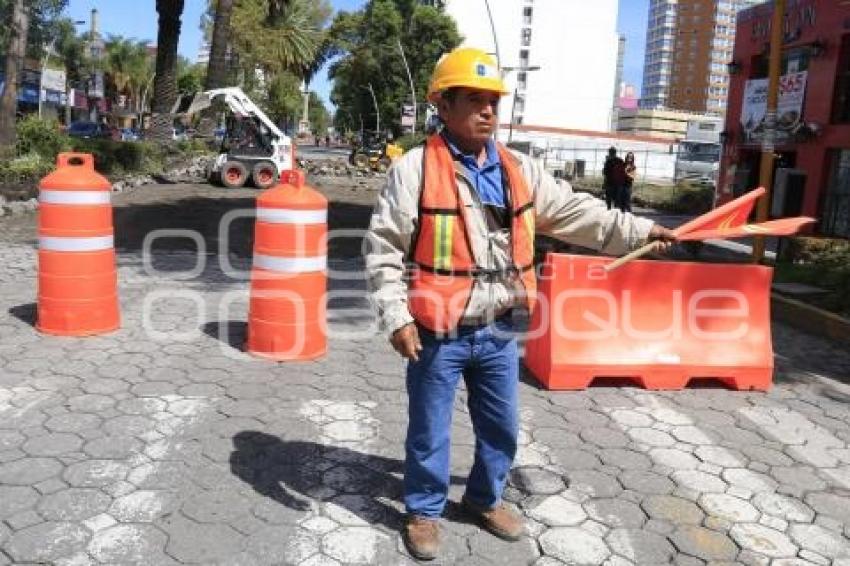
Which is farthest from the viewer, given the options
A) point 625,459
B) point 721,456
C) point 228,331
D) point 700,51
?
point 700,51

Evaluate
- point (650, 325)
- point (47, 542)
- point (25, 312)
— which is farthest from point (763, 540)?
point (25, 312)

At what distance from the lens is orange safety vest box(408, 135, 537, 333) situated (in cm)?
318

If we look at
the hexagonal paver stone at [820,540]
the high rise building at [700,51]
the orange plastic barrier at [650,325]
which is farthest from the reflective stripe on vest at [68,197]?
the high rise building at [700,51]

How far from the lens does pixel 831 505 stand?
13.5 feet

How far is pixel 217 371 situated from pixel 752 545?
12.1ft

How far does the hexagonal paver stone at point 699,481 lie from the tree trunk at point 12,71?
16.8 m

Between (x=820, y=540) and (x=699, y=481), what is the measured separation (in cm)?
70

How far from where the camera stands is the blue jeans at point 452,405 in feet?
10.8

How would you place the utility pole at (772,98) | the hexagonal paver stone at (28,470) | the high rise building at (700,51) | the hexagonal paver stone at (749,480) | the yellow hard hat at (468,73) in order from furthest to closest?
the high rise building at (700,51)
the utility pole at (772,98)
the hexagonal paver stone at (749,480)
the hexagonal paver stone at (28,470)
the yellow hard hat at (468,73)

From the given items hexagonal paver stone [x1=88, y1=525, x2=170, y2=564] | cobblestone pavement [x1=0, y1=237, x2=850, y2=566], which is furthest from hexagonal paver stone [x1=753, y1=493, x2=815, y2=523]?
hexagonal paver stone [x1=88, y1=525, x2=170, y2=564]

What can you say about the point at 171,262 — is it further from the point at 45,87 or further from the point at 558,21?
the point at 558,21

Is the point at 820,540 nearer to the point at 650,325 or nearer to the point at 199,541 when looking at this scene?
the point at 650,325

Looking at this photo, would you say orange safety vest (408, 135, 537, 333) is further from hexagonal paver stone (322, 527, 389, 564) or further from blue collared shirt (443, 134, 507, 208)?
hexagonal paver stone (322, 527, 389, 564)

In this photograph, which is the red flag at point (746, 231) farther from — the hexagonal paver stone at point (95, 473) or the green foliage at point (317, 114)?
the green foliage at point (317, 114)
